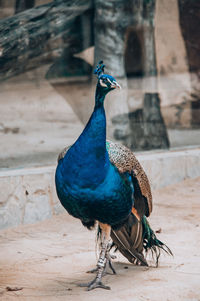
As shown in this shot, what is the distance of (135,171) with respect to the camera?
4.04 m

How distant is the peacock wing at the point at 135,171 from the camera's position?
394 centimetres

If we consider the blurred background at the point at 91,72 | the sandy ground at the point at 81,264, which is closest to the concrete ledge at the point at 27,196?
the sandy ground at the point at 81,264

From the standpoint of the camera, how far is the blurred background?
617 cm

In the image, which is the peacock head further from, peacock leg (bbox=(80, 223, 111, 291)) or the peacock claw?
the peacock claw

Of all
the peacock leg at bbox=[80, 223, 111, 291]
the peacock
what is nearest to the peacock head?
the peacock

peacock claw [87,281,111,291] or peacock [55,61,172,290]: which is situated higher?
peacock [55,61,172,290]

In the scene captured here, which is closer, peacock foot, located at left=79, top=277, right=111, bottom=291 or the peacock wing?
peacock foot, located at left=79, top=277, right=111, bottom=291

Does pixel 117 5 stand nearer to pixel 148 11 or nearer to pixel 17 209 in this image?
pixel 148 11

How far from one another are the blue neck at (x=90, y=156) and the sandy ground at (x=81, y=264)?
0.82 metres

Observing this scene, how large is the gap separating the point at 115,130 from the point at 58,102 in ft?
3.21

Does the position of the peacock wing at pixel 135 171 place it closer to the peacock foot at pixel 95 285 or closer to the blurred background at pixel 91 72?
the peacock foot at pixel 95 285

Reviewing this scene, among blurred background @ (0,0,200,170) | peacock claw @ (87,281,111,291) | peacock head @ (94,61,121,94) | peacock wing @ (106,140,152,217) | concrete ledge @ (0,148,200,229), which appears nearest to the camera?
peacock head @ (94,61,121,94)

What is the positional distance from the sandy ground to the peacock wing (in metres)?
0.52

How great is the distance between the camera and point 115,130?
7113mm
